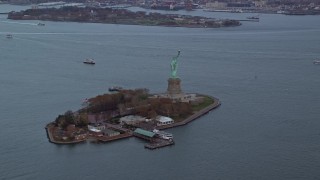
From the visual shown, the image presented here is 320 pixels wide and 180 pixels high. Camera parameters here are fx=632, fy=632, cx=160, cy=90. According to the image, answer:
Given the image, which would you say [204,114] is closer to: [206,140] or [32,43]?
[206,140]

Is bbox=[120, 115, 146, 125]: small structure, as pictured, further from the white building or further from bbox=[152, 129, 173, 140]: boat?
bbox=[152, 129, 173, 140]: boat

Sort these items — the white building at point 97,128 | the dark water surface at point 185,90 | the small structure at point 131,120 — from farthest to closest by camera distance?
1. the small structure at point 131,120
2. the white building at point 97,128
3. the dark water surface at point 185,90

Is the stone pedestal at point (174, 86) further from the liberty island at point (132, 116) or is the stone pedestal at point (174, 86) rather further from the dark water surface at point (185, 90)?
the dark water surface at point (185, 90)

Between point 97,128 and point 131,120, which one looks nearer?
point 97,128

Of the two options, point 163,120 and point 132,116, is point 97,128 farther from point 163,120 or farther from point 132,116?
point 163,120

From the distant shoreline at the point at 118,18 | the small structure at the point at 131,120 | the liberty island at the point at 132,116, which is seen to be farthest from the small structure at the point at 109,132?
the distant shoreline at the point at 118,18

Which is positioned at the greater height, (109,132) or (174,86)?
(174,86)

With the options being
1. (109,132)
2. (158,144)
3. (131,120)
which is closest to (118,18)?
(131,120)

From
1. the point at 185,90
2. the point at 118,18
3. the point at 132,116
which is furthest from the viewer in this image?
the point at 118,18
